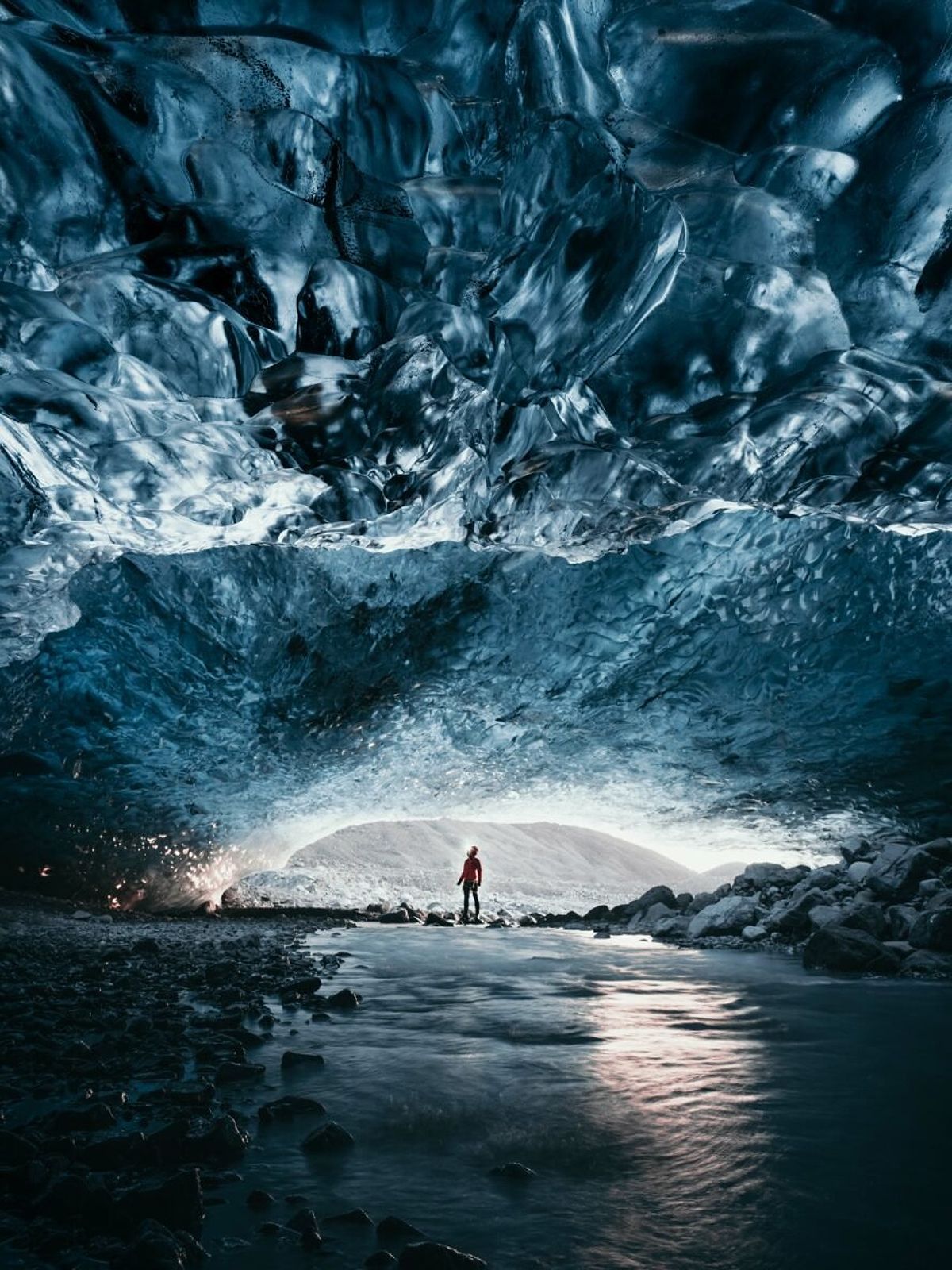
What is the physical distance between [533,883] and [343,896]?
20.6 m

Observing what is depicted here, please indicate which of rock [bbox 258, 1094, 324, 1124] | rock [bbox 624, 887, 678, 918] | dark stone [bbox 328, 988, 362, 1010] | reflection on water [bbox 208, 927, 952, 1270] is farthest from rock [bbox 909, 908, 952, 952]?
rock [bbox 258, 1094, 324, 1124]

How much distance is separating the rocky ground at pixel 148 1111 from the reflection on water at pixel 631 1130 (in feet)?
0.21

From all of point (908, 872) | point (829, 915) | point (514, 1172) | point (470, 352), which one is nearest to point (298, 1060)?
point (514, 1172)

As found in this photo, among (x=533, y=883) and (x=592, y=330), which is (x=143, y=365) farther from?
(x=533, y=883)

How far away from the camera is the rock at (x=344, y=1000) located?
4.56 meters

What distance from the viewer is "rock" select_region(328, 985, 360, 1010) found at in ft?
15.0

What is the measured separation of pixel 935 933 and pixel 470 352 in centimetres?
667

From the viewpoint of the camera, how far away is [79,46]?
6891 millimetres

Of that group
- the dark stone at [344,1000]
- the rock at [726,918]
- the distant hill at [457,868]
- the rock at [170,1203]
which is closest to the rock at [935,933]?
the rock at [726,918]

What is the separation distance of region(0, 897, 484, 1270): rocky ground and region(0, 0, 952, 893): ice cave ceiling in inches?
133

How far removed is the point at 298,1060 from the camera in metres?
3.12

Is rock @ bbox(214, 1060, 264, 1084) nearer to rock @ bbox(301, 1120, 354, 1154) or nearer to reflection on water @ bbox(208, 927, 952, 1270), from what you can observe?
reflection on water @ bbox(208, 927, 952, 1270)

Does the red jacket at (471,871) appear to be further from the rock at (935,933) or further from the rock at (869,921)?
the rock at (935,933)

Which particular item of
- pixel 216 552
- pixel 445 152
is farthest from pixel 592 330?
pixel 216 552
